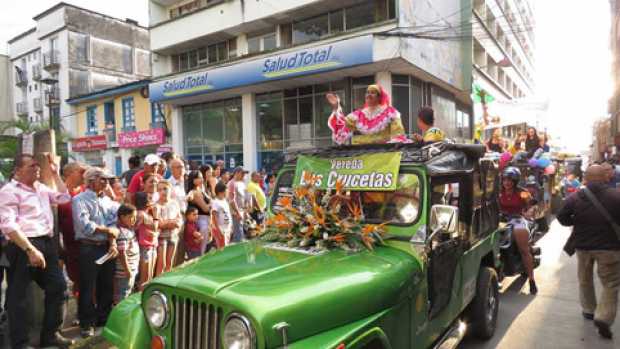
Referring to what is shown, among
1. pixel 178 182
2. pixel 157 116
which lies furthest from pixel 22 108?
pixel 178 182

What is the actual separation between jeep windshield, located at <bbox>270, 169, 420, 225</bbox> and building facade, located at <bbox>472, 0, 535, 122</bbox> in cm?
1244

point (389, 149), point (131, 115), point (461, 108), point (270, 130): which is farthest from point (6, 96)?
point (389, 149)

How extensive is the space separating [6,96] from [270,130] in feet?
115

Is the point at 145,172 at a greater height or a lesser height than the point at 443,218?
greater

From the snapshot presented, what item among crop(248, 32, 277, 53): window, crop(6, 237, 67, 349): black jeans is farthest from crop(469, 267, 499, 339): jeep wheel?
crop(248, 32, 277, 53): window

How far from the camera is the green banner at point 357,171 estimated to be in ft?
10.7

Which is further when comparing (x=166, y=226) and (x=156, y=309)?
(x=166, y=226)

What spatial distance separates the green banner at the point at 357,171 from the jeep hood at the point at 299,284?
0.55 m

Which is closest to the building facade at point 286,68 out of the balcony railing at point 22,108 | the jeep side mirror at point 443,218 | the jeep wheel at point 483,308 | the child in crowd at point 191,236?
the child in crowd at point 191,236

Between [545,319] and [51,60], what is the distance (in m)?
34.8

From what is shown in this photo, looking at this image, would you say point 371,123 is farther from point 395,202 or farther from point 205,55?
point 205,55

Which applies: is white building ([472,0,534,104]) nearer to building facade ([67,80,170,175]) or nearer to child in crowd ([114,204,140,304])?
building facade ([67,80,170,175])

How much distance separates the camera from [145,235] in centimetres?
498

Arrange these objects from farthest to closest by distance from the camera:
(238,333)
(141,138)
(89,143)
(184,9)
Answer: (89,143), (141,138), (184,9), (238,333)
